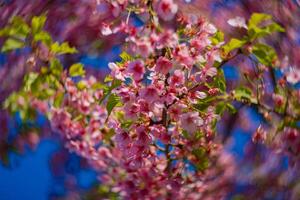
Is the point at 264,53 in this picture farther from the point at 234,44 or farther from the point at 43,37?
the point at 43,37

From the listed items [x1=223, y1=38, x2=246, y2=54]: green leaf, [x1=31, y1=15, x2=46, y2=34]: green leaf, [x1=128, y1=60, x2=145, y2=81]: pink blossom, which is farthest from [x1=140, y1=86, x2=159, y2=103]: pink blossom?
[x1=31, y1=15, x2=46, y2=34]: green leaf

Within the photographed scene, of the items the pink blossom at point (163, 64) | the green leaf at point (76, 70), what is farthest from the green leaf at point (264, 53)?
the green leaf at point (76, 70)

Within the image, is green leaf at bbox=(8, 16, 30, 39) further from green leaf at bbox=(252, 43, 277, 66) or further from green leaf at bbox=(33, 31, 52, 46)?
green leaf at bbox=(252, 43, 277, 66)

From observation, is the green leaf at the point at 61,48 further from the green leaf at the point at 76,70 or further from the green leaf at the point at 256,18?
the green leaf at the point at 256,18

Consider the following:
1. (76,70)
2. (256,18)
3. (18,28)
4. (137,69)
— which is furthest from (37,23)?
(256,18)

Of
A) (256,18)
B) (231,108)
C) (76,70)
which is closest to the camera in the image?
(256,18)
